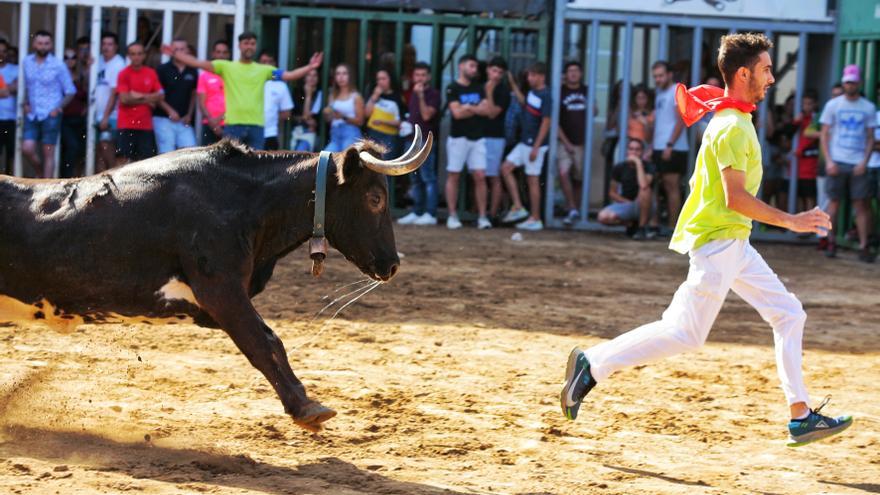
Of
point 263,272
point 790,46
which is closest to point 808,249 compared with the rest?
point 790,46

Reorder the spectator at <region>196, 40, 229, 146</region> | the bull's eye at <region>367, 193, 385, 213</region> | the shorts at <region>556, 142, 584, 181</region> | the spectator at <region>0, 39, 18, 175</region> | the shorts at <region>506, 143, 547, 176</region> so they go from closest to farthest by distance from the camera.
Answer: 1. the bull's eye at <region>367, 193, 385, 213</region>
2. the spectator at <region>196, 40, 229, 146</region>
3. the spectator at <region>0, 39, 18, 175</region>
4. the shorts at <region>506, 143, 547, 176</region>
5. the shorts at <region>556, 142, 584, 181</region>

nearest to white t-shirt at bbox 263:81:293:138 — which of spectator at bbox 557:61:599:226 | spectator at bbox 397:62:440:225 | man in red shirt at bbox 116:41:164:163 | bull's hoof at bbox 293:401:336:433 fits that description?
man in red shirt at bbox 116:41:164:163

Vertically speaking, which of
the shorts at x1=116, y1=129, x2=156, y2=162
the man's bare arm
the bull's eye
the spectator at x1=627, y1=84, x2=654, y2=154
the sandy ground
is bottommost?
the sandy ground

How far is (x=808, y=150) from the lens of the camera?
52.4 feet

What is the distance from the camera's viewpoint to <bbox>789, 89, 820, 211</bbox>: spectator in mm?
15914

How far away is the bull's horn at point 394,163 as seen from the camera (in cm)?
622

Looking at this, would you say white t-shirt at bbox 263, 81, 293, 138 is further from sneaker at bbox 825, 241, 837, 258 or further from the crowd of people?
sneaker at bbox 825, 241, 837, 258

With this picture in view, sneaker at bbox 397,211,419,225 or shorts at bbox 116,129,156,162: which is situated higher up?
shorts at bbox 116,129,156,162

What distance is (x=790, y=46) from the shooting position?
20.0m

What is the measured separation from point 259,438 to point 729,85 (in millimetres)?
2704

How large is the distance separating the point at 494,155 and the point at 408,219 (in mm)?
1344

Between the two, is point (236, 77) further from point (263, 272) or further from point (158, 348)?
point (263, 272)

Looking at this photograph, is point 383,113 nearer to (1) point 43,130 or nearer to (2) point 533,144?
(2) point 533,144

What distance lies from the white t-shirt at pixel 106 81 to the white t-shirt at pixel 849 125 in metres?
8.15
